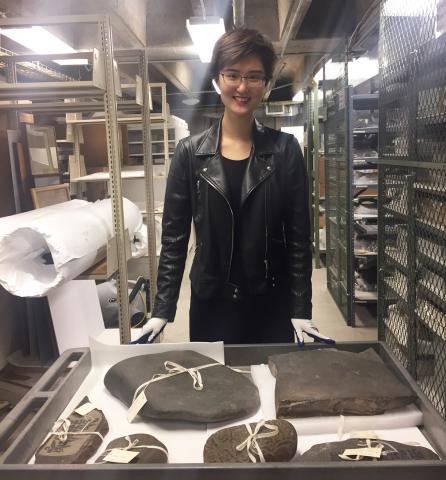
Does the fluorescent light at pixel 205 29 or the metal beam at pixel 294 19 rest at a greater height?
the metal beam at pixel 294 19

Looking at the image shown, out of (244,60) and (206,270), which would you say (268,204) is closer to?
(206,270)

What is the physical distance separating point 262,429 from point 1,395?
2.41 meters

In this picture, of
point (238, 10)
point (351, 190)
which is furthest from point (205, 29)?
point (351, 190)

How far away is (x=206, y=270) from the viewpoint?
63.5 inches

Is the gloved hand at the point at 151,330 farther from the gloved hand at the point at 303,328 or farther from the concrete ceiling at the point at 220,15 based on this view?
the concrete ceiling at the point at 220,15

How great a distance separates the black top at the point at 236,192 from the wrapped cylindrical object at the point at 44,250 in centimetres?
89

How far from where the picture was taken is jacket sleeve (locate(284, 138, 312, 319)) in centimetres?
155

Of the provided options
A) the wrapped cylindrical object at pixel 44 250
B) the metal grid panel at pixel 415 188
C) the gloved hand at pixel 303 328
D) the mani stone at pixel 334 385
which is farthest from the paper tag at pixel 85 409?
the metal grid panel at pixel 415 188

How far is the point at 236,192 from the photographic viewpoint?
1.54m

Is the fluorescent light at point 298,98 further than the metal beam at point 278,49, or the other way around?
the fluorescent light at point 298,98

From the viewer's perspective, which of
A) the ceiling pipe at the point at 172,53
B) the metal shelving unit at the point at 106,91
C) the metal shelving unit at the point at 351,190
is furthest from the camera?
the ceiling pipe at the point at 172,53

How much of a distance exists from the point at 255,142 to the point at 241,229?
0.28 meters

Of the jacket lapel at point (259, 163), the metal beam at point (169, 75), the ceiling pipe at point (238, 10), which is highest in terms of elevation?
the metal beam at point (169, 75)

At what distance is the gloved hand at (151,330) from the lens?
1371mm
